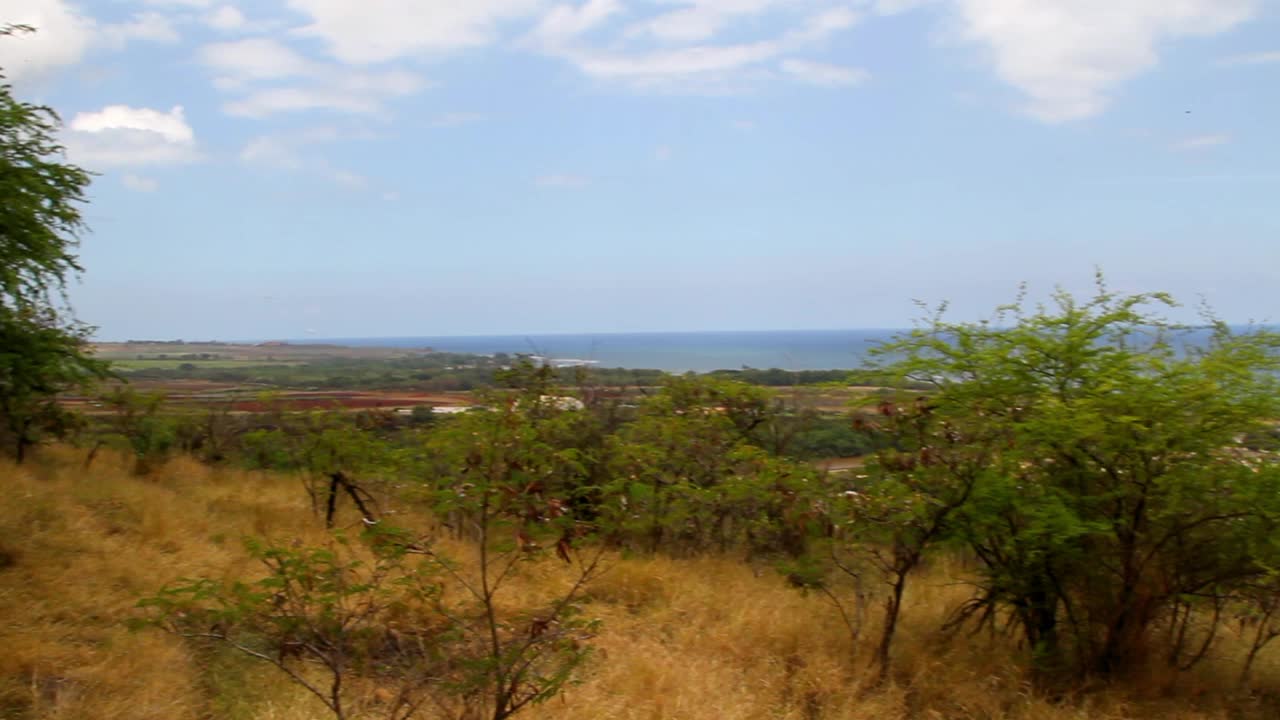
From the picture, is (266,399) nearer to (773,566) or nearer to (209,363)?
(773,566)

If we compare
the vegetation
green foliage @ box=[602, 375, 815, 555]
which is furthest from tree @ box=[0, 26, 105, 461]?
green foliage @ box=[602, 375, 815, 555]

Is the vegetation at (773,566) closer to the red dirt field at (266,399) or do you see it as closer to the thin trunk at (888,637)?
the thin trunk at (888,637)

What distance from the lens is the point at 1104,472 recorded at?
5.66 m

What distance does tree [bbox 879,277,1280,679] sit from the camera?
530 cm

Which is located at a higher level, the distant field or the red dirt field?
the distant field

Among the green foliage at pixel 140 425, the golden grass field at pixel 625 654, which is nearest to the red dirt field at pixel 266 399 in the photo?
the green foliage at pixel 140 425

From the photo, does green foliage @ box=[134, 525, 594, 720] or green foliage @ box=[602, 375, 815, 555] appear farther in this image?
green foliage @ box=[602, 375, 815, 555]

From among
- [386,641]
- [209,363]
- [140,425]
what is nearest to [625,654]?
[386,641]

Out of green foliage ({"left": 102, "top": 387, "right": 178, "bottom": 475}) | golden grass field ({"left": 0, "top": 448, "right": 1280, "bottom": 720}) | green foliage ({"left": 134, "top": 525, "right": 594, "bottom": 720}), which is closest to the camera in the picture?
green foliage ({"left": 134, "top": 525, "right": 594, "bottom": 720})

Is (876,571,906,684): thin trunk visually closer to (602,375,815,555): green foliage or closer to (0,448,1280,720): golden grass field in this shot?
(0,448,1280,720): golden grass field

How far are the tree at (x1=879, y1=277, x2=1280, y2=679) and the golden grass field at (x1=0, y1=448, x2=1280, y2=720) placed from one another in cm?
53

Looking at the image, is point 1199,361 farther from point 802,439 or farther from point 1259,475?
point 802,439

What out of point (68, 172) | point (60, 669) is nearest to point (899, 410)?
point (60, 669)

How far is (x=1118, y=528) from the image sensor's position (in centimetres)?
566
